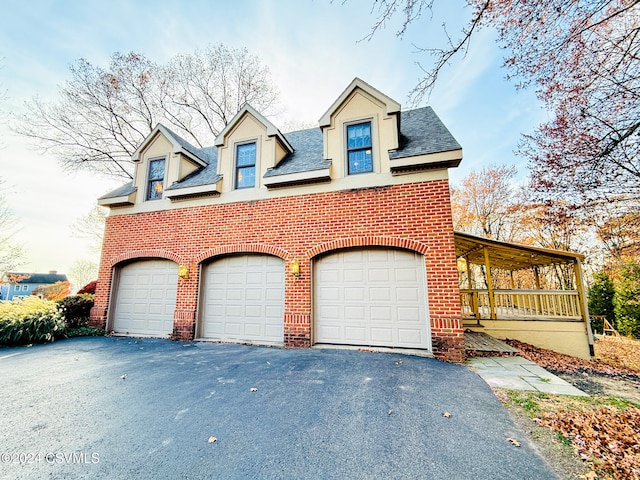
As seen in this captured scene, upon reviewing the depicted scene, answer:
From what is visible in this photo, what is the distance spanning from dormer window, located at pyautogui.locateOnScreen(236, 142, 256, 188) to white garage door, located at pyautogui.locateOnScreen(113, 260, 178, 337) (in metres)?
3.52

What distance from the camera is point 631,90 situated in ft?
17.5

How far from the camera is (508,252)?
8.86m

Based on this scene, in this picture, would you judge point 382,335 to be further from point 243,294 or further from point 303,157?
point 303,157

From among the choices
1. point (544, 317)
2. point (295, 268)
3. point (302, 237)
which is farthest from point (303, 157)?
point (544, 317)

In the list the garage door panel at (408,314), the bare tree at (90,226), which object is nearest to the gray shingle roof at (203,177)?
the garage door panel at (408,314)

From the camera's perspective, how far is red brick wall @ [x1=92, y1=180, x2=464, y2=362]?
5.77 metres

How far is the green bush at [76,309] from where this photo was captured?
27.3 ft

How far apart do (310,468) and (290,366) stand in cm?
278

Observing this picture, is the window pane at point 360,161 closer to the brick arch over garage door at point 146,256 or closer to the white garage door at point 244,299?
the white garage door at point 244,299

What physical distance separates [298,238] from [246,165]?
3104 mm

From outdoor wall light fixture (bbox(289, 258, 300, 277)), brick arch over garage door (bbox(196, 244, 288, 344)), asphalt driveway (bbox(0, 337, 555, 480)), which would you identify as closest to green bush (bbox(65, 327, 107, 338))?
asphalt driveway (bbox(0, 337, 555, 480))

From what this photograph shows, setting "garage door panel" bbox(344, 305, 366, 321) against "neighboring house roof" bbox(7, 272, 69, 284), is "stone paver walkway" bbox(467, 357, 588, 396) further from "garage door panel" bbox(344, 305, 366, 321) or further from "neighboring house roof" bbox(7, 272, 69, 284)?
"neighboring house roof" bbox(7, 272, 69, 284)

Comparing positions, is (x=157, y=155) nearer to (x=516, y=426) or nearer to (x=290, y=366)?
(x=290, y=366)

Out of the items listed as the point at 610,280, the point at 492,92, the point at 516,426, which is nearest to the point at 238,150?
the point at 492,92
